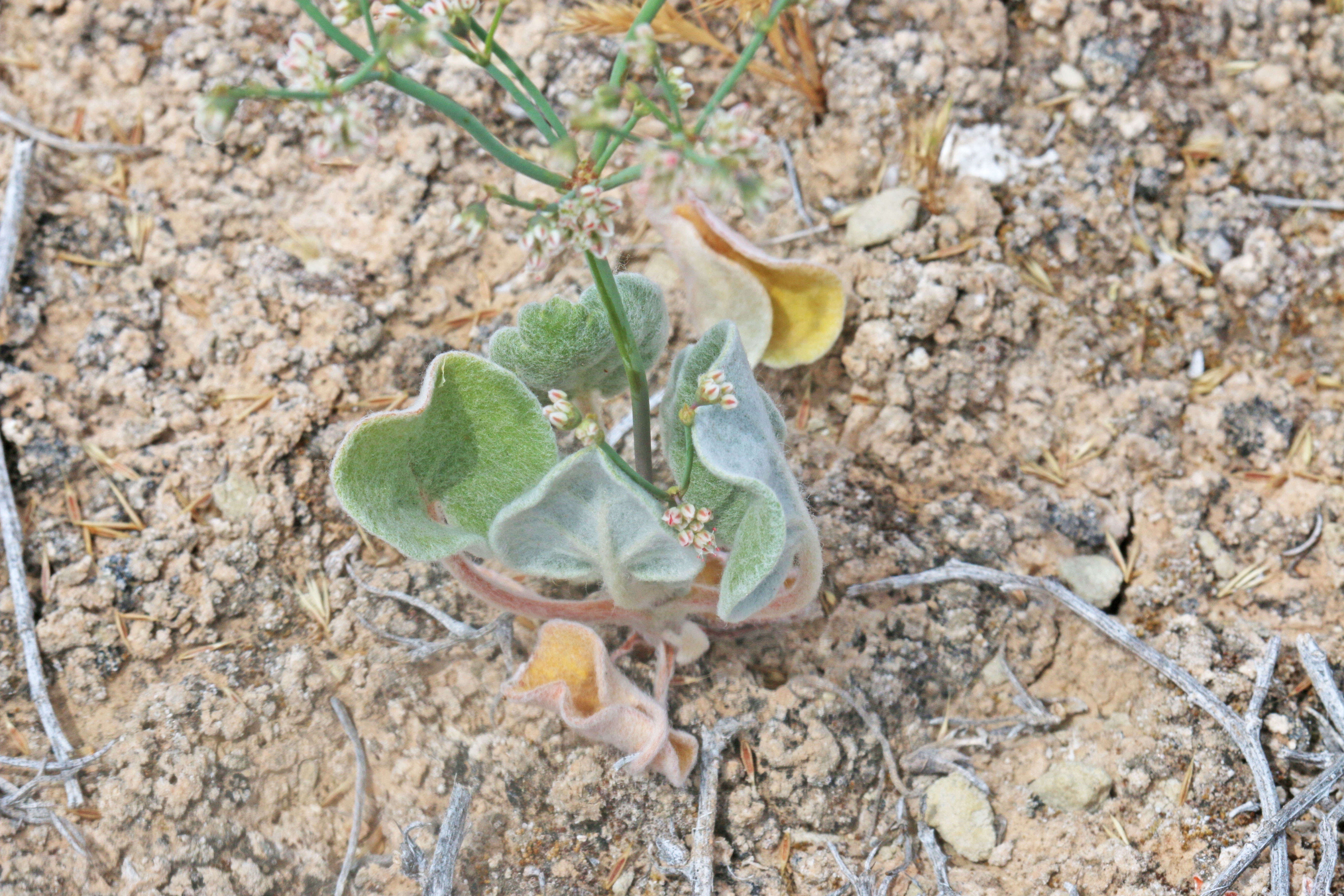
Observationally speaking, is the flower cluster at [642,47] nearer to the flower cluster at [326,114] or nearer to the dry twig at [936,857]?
the flower cluster at [326,114]

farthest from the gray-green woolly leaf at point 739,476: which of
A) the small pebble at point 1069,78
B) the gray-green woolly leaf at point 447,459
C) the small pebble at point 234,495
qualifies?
the small pebble at point 1069,78

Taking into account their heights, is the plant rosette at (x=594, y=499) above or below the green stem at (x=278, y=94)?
below

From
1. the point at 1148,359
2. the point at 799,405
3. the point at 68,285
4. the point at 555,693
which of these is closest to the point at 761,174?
the point at 799,405

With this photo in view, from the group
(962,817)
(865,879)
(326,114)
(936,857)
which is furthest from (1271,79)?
(326,114)

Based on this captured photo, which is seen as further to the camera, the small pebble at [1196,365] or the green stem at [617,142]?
the small pebble at [1196,365]

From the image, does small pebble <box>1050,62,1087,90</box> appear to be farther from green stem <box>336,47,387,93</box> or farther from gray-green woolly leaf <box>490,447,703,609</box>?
green stem <box>336,47,387,93</box>

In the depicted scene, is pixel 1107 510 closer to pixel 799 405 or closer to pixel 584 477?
pixel 799 405
